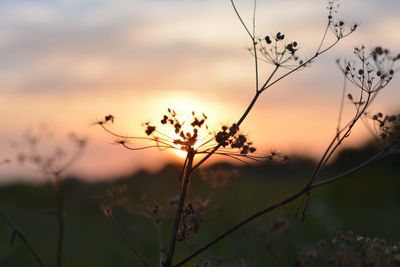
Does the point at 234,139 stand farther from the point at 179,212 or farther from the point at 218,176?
the point at 218,176

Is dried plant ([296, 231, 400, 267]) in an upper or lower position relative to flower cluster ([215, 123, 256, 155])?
lower

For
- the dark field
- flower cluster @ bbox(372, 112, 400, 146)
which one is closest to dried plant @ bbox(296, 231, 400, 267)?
flower cluster @ bbox(372, 112, 400, 146)

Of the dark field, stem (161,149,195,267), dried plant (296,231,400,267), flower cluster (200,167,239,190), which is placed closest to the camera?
stem (161,149,195,267)

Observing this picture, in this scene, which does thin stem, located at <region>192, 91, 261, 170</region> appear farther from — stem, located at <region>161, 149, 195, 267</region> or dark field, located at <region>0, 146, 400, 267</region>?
dark field, located at <region>0, 146, 400, 267</region>

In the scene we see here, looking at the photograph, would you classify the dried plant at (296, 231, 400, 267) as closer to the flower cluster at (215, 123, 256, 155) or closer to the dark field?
the flower cluster at (215, 123, 256, 155)

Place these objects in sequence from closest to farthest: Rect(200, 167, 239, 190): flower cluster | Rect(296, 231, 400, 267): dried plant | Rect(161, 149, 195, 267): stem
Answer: Rect(161, 149, 195, 267): stem → Rect(296, 231, 400, 267): dried plant → Rect(200, 167, 239, 190): flower cluster

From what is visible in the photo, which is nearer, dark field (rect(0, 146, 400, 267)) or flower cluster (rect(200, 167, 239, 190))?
flower cluster (rect(200, 167, 239, 190))

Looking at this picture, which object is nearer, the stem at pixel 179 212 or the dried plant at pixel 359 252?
the stem at pixel 179 212

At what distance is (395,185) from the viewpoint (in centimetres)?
2206

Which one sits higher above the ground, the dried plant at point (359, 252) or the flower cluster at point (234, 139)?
the flower cluster at point (234, 139)

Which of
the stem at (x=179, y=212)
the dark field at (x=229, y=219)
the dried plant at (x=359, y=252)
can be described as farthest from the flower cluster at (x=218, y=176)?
the dark field at (x=229, y=219)

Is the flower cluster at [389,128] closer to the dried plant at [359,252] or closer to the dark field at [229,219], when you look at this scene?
the dried plant at [359,252]

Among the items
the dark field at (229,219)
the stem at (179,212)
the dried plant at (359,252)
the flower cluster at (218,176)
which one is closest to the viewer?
the stem at (179,212)

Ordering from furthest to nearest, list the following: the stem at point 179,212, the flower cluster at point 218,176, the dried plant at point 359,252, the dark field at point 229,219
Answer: the dark field at point 229,219 → the flower cluster at point 218,176 → the dried plant at point 359,252 → the stem at point 179,212
